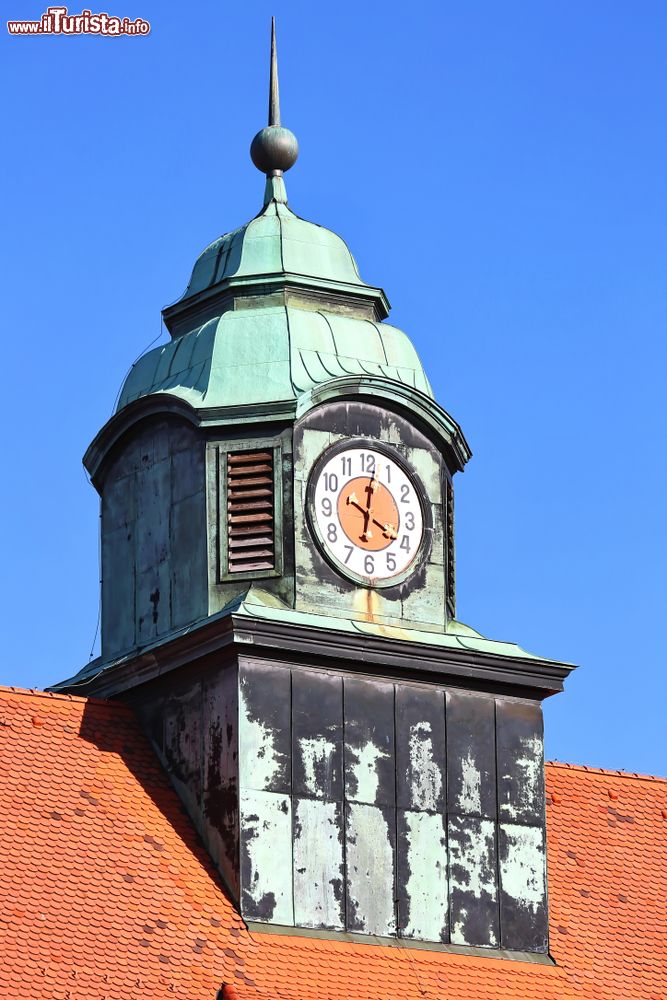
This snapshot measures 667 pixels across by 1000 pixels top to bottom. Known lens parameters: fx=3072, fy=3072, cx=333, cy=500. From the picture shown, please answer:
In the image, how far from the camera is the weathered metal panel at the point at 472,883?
4119cm

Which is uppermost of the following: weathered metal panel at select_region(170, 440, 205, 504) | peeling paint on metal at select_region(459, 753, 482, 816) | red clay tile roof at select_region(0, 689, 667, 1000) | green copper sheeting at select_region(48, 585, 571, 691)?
weathered metal panel at select_region(170, 440, 205, 504)

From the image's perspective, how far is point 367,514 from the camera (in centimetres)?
4234

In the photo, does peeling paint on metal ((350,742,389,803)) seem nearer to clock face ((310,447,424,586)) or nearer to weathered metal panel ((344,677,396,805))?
weathered metal panel ((344,677,396,805))

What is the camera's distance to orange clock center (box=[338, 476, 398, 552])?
4219 cm

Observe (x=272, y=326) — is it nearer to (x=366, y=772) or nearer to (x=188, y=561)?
(x=188, y=561)

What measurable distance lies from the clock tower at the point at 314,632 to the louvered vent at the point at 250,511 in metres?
0.03

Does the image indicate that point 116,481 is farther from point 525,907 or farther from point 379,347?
point 525,907

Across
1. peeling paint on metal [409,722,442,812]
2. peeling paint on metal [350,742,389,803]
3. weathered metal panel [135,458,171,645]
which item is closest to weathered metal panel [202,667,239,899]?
peeling paint on metal [350,742,389,803]

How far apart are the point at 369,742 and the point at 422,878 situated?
1.94 metres

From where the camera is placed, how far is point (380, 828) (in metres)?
40.8

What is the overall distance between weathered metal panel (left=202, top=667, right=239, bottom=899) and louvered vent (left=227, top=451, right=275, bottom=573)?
180cm

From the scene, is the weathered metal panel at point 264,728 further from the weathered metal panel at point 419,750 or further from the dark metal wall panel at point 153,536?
the weathered metal panel at point 419,750

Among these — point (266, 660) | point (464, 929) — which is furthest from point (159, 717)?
point (464, 929)

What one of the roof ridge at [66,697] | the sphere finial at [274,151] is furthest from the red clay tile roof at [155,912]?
the sphere finial at [274,151]
